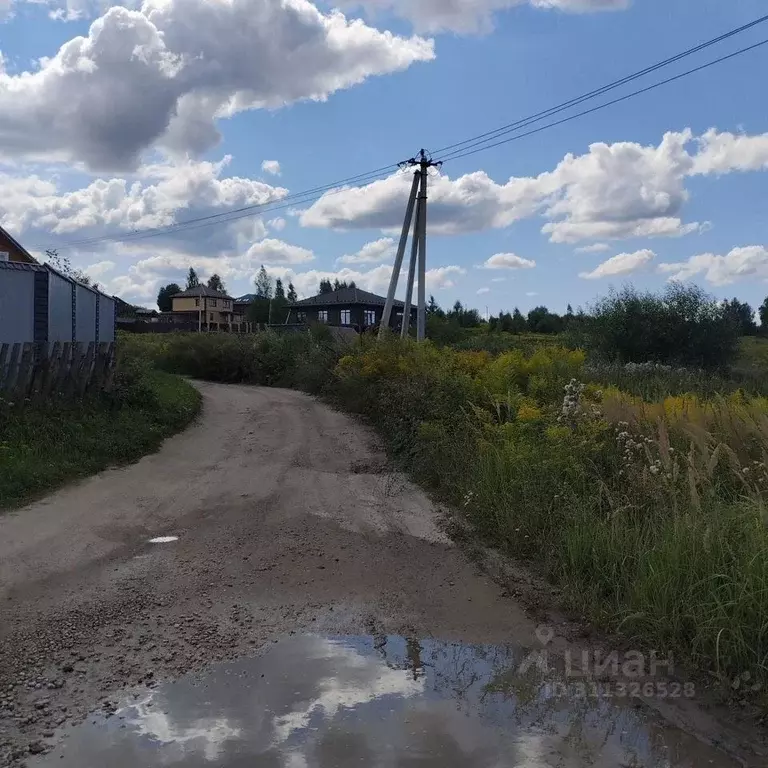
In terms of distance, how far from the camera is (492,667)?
168 inches

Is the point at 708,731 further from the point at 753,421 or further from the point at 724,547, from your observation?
the point at 753,421

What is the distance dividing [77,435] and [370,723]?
769 centimetres

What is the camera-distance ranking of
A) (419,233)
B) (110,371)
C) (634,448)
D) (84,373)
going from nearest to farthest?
(634,448)
(84,373)
(110,371)
(419,233)

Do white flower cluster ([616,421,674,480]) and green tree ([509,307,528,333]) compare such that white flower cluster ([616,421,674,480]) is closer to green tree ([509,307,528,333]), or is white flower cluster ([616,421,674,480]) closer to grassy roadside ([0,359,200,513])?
grassy roadside ([0,359,200,513])

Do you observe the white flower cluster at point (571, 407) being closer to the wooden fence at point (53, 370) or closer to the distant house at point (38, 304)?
the wooden fence at point (53, 370)

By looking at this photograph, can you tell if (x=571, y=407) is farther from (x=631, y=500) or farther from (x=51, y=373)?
(x=51, y=373)

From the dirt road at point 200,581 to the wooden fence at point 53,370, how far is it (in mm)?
2174

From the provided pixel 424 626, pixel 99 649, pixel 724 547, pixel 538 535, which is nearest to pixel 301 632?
pixel 424 626

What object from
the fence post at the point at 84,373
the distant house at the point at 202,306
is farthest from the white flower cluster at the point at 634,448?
the distant house at the point at 202,306

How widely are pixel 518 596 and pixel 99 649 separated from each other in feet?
9.45

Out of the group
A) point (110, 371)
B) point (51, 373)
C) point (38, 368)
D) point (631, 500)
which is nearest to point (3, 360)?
point (38, 368)

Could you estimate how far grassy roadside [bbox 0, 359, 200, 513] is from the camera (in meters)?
8.16
